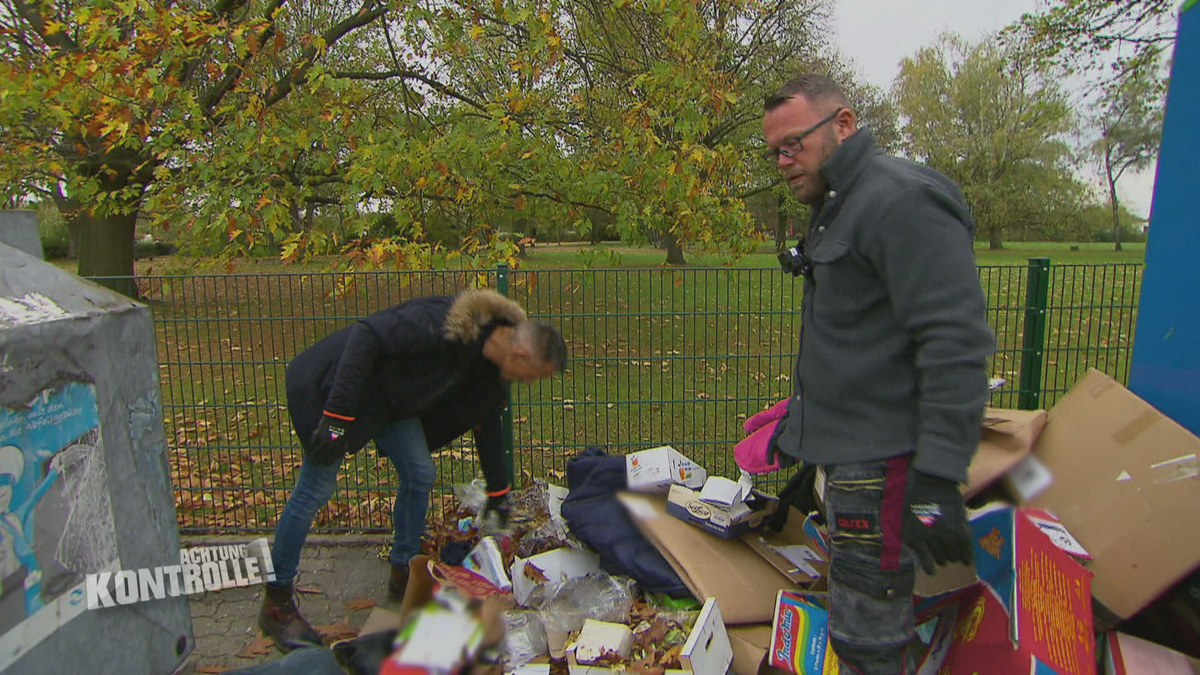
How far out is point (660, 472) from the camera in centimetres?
346

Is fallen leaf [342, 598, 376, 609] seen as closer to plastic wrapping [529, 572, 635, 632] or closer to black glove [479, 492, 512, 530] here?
black glove [479, 492, 512, 530]

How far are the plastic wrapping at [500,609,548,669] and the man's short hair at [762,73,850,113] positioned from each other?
84.5 inches

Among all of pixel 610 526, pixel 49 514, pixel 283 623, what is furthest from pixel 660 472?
pixel 49 514

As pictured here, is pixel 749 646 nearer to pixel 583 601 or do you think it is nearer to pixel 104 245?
pixel 583 601

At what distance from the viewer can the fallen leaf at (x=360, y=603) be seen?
3525 millimetres

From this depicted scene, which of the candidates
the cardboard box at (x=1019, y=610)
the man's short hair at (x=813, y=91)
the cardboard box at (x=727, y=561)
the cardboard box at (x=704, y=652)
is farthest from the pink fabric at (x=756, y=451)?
the man's short hair at (x=813, y=91)

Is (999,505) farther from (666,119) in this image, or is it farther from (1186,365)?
(666,119)

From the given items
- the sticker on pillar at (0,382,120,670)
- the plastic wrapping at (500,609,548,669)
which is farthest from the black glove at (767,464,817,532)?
the sticker on pillar at (0,382,120,670)

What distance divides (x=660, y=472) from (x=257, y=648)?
1.99 metres

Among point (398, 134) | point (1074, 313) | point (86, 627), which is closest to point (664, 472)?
point (86, 627)

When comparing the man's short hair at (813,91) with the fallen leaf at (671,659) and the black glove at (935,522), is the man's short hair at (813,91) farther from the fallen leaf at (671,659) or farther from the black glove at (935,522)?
the fallen leaf at (671,659)

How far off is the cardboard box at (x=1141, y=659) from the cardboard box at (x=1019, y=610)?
0.21 metres

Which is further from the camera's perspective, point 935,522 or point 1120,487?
point 1120,487

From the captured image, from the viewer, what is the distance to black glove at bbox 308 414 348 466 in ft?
9.62
